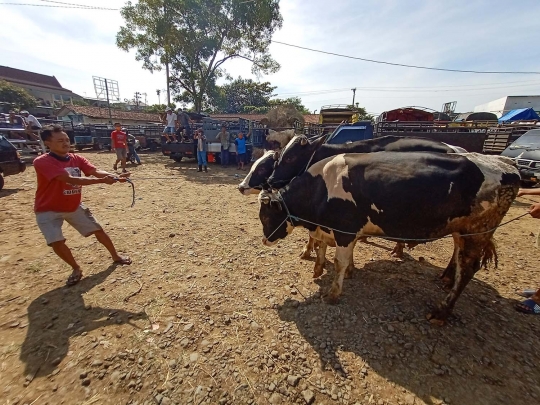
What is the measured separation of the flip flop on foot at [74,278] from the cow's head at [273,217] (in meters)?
2.81

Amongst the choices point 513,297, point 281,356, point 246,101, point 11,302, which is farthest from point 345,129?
point 246,101

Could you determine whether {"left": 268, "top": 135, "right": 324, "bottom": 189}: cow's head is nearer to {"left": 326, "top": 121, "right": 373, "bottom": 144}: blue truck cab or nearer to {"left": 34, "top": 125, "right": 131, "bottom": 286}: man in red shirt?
{"left": 34, "top": 125, "right": 131, "bottom": 286}: man in red shirt

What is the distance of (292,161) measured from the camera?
13.7 feet

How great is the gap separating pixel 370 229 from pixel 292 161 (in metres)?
1.69

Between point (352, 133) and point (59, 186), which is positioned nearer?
point (59, 186)

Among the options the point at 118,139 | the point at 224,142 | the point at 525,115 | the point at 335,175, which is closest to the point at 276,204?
the point at 335,175

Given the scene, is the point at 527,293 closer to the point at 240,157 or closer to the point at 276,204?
the point at 276,204

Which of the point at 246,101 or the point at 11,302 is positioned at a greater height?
the point at 246,101

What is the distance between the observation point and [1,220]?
578cm

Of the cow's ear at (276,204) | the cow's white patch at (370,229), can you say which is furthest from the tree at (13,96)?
the cow's white patch at (370,229)

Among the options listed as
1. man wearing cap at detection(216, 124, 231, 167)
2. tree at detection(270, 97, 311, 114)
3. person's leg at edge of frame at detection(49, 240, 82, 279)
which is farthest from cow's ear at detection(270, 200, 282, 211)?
tree at detection(270, 97, 311, 114)

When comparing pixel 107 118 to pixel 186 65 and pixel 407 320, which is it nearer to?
pixel 186 65

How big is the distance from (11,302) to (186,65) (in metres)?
23.2

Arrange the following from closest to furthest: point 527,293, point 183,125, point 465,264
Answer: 1. point 465,264
2. point 527,293
3. point 183,125
